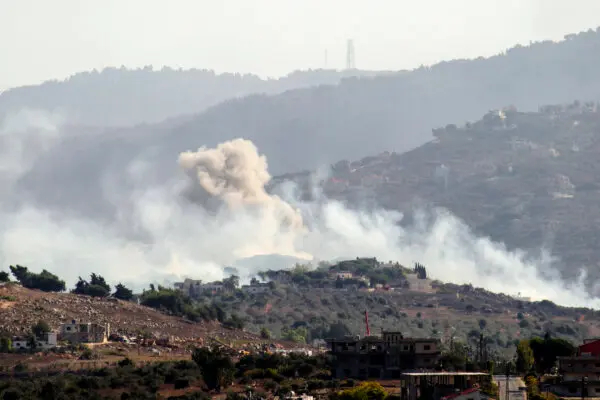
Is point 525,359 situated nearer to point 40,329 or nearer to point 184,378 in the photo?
point 184,378

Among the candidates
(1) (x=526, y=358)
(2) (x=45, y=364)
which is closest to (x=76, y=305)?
(2) (x=45, y=364)

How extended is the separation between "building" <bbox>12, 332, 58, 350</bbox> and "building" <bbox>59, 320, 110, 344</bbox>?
7.42ft

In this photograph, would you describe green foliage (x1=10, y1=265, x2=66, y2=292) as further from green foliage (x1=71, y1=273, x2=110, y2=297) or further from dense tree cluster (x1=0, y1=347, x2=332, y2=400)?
dense tree cluster (x1=0, y1=347, x2=332, y2=400)

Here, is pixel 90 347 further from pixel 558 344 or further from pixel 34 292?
pixel 558 344

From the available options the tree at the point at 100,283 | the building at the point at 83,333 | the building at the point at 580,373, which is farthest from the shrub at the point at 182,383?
the tree at the point at 100,283

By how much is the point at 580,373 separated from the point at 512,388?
7181mm

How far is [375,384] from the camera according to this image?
109 meters

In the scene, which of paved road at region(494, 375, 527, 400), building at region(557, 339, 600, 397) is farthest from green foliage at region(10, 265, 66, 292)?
building at region(557, 339, 600, 397)

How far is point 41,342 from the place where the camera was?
5635 inches

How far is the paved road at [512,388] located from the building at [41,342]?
43483 mm

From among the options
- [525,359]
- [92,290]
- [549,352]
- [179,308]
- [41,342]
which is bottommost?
[525,359]

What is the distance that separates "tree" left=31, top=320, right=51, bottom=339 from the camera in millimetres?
145875

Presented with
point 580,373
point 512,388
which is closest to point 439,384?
point 512,388

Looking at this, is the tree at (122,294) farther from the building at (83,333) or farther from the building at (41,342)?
the building at (41,342)
